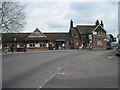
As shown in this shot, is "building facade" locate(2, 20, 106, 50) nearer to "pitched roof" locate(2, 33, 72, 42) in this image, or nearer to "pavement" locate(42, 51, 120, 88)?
"pitched roof" locate(2, 33, 72, 42)

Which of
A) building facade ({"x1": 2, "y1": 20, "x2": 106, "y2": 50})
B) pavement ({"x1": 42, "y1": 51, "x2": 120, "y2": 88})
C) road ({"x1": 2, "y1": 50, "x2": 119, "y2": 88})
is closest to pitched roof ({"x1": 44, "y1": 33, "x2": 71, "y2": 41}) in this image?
building facade ({"x1": 2, "y1": 20, "x2": 106, "y2": 50})

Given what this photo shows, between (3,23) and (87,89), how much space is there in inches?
1430

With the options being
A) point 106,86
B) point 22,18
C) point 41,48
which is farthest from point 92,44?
point 106,86

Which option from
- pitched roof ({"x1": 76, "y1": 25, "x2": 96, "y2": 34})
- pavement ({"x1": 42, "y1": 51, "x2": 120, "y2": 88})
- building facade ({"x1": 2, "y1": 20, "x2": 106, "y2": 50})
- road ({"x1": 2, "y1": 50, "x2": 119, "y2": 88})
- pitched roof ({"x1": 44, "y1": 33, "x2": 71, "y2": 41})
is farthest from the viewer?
pitched roof ({"x1": 76, "y1": 25, "x2": 96, "y2": 34})

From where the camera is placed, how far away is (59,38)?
72.4 meters

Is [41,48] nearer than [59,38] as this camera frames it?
Yes

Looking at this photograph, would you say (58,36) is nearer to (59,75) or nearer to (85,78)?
(59,75)

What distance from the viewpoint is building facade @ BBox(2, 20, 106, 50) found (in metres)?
64.9

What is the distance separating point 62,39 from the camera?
7181 centimetres

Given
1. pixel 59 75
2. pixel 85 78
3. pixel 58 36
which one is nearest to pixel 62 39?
pixel 58 36

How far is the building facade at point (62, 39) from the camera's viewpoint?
64938 mm

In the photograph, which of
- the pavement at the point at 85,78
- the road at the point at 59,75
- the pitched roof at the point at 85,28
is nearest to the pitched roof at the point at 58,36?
the pitched roof at the point at 85,28

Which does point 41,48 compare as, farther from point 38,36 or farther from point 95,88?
point 95,88

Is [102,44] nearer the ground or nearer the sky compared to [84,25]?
nearer the ground
